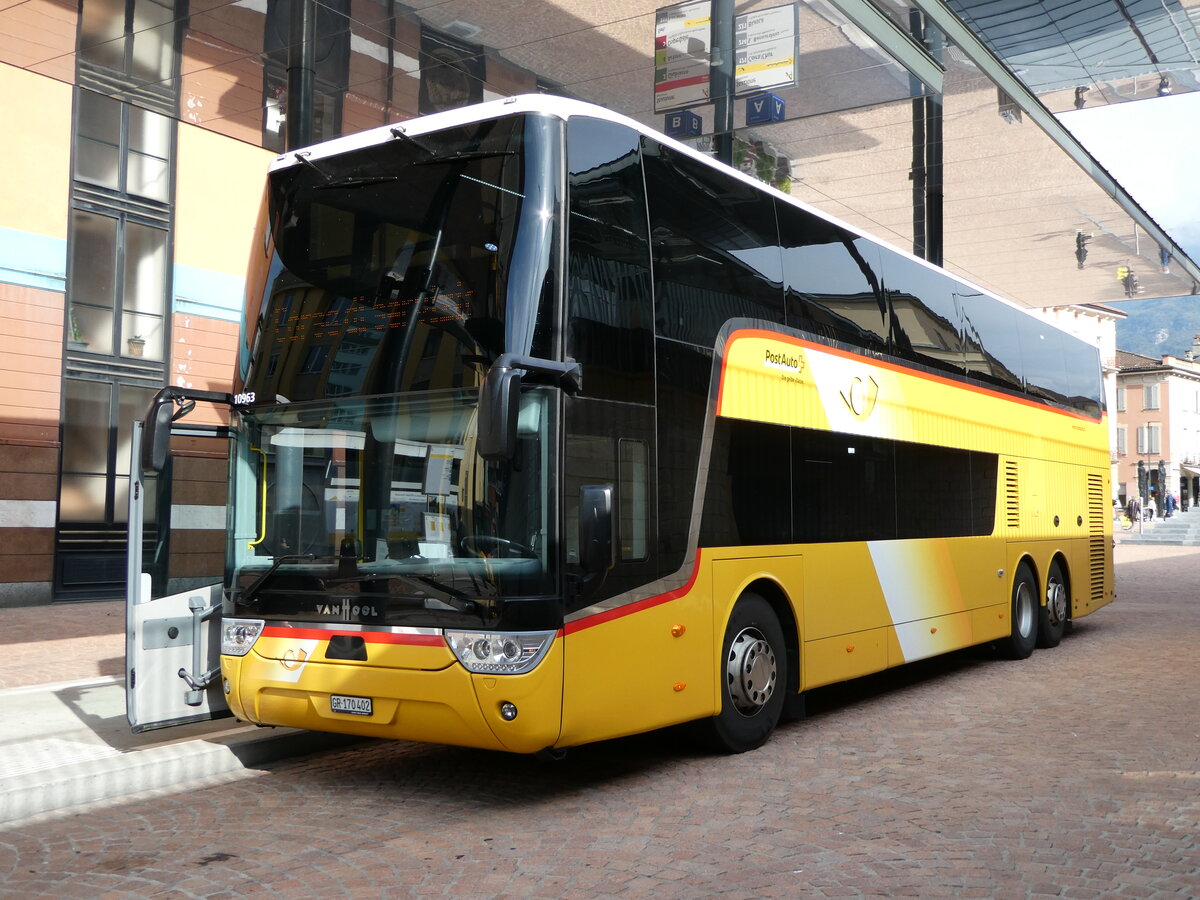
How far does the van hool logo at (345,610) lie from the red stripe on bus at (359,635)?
0.29 feet

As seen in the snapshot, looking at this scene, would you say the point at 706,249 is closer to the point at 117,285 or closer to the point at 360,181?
the point at 360,181

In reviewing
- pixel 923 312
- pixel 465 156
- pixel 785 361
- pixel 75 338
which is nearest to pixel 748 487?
pixel 785 361

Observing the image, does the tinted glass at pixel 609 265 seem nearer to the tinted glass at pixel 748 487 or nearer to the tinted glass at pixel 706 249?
the tinted glass at pixel 706 249

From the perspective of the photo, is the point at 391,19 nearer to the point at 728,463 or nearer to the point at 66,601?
the point at 728,463

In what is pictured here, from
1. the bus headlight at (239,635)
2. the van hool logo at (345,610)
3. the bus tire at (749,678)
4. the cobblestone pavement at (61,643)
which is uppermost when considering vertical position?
the van hool logo at (345,610)

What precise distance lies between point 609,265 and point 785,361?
7.32 feet

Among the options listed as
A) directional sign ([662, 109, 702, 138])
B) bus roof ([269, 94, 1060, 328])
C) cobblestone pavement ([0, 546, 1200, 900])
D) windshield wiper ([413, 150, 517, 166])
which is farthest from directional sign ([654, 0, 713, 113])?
cobblestone pavement ([0, 546, 1200, 900])

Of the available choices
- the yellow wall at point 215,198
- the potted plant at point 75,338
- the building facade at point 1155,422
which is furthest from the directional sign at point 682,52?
the building facade at point 1155,422

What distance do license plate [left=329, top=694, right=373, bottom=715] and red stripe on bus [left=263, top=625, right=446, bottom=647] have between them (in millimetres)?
324

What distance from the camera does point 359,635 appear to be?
6.59 meters

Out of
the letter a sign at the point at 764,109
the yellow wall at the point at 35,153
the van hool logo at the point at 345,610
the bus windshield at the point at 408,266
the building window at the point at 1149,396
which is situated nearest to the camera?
the bus windshield at the point at 408,266

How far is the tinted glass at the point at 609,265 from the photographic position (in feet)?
21.7

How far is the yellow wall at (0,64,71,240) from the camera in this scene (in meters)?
17.3

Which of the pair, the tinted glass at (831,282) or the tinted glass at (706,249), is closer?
the tinted glass at (706,249)
